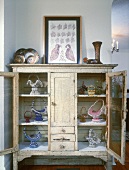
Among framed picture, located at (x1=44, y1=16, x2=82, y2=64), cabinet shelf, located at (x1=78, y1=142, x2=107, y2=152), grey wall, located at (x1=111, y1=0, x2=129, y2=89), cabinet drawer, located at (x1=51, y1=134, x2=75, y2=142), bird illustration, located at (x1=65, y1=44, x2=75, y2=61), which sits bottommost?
cabinet shelf, located at (x1=78, y1=142, x2=107, y2=152)

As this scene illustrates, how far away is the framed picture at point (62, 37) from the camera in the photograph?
10.6ft

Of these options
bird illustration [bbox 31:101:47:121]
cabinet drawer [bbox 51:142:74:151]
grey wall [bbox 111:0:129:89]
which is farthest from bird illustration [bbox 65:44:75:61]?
grey wall [bbox 111:0:129:89]

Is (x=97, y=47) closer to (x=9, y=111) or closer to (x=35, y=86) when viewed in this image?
(x=35, y=86)

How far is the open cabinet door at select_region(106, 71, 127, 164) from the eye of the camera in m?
2.56

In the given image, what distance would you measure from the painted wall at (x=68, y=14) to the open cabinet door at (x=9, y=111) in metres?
0.70

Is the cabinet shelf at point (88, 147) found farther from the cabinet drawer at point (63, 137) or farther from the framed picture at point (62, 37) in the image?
the framed picture at point (62, 37)

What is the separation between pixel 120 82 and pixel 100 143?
1055 mm

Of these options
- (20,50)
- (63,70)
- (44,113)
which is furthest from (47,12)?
(44,113)

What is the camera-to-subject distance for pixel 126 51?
21.5 feet

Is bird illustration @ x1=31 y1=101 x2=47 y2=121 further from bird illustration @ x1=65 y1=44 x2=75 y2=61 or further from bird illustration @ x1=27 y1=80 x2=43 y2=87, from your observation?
bird illustration @ x1=65 y1=44 x2=75 y2=61

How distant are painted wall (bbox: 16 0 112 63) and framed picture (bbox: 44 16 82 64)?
0.08m

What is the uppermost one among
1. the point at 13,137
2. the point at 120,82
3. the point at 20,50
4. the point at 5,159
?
the point at 20,50

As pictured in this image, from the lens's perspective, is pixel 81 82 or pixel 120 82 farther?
pixel 81 82

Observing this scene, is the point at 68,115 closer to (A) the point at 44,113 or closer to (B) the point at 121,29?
(A) the point at 44,113
